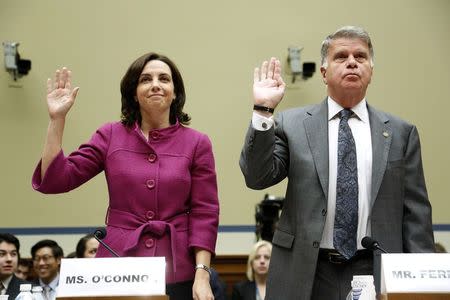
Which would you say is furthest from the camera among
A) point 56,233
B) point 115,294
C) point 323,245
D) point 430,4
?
point 430,4

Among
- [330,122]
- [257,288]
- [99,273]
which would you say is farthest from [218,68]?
[99,273]

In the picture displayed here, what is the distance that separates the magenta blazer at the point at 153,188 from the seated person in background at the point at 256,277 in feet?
10.8

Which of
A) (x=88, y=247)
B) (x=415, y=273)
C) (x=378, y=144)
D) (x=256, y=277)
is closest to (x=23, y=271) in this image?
(x=88, y=247)

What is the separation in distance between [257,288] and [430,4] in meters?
4.07

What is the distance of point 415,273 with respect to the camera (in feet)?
7.00

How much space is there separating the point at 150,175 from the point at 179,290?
43 centimetres

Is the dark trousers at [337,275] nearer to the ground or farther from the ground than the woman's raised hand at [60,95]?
nearer to the ground

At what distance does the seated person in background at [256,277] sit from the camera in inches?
239

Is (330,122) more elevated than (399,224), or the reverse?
(330,122)

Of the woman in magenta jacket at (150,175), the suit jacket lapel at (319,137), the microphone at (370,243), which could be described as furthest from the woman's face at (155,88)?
the microphone at (370,243)

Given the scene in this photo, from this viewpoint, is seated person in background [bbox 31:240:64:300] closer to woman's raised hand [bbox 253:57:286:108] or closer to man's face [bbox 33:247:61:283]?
man's face [bbox 33:247:61:283]

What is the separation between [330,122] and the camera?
2826mm

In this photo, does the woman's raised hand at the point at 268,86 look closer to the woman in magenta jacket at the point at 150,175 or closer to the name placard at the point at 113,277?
the woman in magenta jacket at the point at 150,175

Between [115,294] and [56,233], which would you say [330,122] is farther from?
[56,233]
